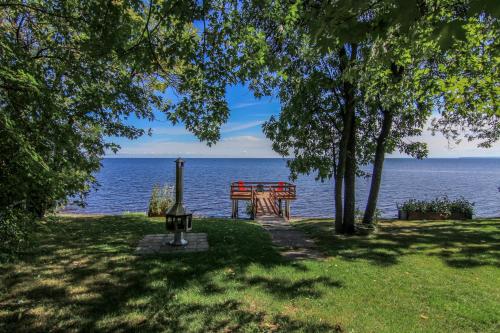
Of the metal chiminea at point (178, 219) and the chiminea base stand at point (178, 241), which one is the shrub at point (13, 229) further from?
the chiminea base stand at point (178, 241)

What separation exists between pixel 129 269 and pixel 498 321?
590cm

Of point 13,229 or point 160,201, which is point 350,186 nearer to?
point 160,201

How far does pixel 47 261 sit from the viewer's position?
6.49m

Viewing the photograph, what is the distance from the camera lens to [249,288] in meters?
5.40

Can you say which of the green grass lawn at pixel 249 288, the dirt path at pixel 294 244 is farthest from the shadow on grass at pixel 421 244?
the dirt path at pixel 294 244

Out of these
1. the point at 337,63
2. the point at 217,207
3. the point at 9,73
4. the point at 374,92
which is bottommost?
the point at 217,207

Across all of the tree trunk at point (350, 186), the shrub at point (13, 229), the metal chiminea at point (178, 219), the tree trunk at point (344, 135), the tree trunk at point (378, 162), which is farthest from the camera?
the tree trunk at point (378, 162)

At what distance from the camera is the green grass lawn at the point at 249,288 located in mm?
4277

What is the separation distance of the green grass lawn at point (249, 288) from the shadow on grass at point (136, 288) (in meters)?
0.02

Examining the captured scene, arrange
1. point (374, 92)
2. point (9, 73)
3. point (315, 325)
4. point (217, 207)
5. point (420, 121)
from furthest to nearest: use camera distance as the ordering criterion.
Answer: point (217, 207) → point (420, 121) → point (374, 92) → point (315, 325) → point (9, 73)

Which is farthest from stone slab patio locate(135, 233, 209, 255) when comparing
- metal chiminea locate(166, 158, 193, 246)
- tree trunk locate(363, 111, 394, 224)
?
tree trunk locate(363, 111, 394, 224)

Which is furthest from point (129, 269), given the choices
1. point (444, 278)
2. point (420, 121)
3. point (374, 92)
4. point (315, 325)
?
point (420, 121)

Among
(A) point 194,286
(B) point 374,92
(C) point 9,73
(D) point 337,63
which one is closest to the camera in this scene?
(C) point 9,73

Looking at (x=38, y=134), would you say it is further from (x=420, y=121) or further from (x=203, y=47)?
(x=420, y=121)
